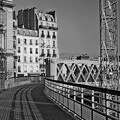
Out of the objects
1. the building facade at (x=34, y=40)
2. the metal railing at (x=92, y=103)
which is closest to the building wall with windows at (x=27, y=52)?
the building facade at (x=34, y=40)

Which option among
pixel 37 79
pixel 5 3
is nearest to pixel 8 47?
pixel 5 3

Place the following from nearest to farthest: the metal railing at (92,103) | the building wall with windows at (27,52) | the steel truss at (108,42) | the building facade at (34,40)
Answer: the metal railing at (92,103) → the steel truss at (108,42) → the building wall with windows at (27,52) → the building facade at (34,40)

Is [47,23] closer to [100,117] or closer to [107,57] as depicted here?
[107,57]

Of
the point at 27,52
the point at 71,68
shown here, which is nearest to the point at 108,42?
the point at 71,68

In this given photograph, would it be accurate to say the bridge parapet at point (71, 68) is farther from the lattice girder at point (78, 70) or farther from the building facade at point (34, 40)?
the building facade at point (34, 40)

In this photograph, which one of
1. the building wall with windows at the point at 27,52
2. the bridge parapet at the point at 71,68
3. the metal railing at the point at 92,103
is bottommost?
the metal railing at the point at 92,103

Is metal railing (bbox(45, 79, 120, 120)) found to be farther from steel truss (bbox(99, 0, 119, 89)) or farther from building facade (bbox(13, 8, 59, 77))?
building facade (bbox(13, 8, 59, 77))

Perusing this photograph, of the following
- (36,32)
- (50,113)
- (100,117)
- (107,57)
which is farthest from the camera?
(36,32)

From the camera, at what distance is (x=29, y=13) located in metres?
100

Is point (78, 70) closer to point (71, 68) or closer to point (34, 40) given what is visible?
Result: point (71, 68)

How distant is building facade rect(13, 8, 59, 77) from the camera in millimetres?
92188

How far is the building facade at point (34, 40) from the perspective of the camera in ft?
302

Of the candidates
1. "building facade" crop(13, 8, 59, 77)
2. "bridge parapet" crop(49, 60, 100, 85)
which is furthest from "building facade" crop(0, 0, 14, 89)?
"building facade" crop(13, 8, 59, 77)

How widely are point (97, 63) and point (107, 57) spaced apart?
50.7ft
